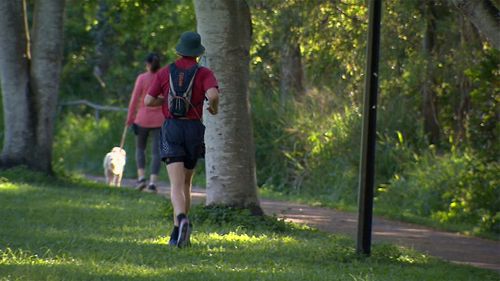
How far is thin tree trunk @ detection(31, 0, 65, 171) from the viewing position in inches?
710

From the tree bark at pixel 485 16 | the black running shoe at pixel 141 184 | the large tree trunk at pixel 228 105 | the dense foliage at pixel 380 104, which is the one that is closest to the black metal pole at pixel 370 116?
the tree bark at pixel 485 16

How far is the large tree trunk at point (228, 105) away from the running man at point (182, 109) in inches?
71.4

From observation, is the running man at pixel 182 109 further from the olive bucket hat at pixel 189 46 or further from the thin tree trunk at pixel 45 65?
the thin tree trunk at pixel 45 65

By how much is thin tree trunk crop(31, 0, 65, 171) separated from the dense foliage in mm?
2303

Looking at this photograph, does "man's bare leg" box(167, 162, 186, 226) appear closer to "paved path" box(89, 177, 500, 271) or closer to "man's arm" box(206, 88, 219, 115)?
"man's arm" box(206, 88, 219, 115)

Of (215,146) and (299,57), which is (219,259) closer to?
(215,146)

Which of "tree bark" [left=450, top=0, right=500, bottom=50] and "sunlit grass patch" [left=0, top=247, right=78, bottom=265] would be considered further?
"tree bark" [left=450, top=0, right=500, bottom=50]

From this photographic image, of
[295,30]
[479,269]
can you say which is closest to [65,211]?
[479,269]

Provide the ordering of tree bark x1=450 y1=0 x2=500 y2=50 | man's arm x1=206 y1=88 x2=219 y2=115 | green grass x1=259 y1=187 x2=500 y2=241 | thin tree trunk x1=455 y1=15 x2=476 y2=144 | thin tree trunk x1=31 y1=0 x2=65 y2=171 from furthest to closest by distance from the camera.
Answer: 1. thin tree trunk x1=455 y1=15 x2=476 y2=144
2. thin tree trunk x1=31 y1=0 x2=65 y2=171
3. green grass x1=259 y1=187 x2=500 y2=241
4. man's arm x1=206 y1=88 x2=219 y2=115
5. tree bark x1=450 y1=0 x2=500 y2=50

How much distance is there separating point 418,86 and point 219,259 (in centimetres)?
1140

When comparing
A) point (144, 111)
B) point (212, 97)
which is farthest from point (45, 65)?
point (212, 97)

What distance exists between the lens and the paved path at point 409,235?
12.3m

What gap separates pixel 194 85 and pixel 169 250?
144cm

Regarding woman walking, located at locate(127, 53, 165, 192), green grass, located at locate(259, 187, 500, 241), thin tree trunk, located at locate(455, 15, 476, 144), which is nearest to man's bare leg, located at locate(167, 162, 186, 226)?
green grass, located at locate(259, 187, 500, 241)
